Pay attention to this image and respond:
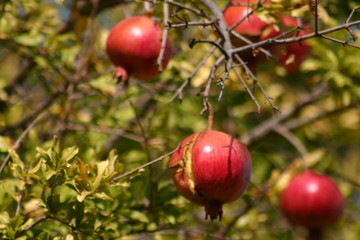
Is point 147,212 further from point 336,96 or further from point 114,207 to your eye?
point 336,96

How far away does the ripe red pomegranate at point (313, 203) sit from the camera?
2.40 metres

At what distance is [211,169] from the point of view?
4.14 ft

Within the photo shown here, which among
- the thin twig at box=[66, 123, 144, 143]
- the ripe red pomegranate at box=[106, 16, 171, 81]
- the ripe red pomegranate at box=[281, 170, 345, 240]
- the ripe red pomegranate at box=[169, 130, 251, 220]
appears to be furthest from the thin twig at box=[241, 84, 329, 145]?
the ripe red pomegranate at box=[169, 130, 251, 220]

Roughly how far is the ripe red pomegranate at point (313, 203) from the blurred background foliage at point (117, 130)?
0.30 ft

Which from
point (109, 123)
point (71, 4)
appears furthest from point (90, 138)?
point (71, 4)

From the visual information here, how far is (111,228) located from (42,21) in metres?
1.37

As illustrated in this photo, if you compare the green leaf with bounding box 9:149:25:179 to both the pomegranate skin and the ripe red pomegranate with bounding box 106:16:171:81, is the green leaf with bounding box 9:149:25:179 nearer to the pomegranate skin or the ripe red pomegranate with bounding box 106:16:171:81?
the ripe red pomegranate with bounding box 106:16:171:81

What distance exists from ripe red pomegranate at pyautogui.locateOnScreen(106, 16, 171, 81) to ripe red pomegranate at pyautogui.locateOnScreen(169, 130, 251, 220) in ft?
1.47

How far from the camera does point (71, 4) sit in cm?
258

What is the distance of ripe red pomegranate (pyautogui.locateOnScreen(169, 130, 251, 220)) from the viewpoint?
126 cm

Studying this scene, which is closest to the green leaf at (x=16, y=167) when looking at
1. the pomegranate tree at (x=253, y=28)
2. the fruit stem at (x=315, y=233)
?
the pomegranate tree at (x=253, y=28)

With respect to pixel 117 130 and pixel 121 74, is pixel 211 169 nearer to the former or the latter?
pixel 121 74

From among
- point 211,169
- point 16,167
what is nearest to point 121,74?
point 16,167

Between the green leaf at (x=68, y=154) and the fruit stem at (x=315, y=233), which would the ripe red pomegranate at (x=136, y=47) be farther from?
the fruit stem at (x=315, y=233)
